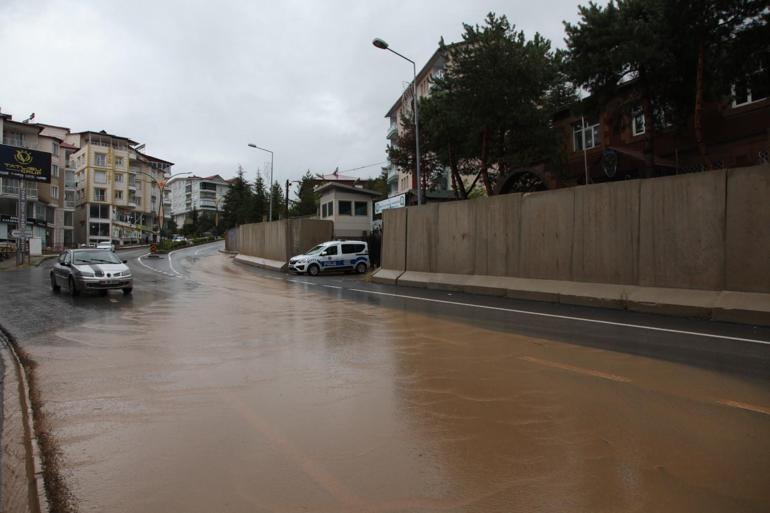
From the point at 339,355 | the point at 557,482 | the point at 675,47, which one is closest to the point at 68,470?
the point at 557,482

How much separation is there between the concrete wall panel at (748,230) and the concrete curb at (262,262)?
24.7 meters

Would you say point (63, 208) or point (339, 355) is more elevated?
point (63, 208)

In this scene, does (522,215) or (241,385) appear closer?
(241,385)

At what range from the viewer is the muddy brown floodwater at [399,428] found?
313 cm

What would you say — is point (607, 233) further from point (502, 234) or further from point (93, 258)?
point (93, 258)

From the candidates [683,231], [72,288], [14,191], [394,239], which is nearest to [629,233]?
[683,231]

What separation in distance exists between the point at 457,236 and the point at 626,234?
620cm

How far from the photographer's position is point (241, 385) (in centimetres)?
562

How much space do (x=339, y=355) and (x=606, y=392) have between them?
3473mm

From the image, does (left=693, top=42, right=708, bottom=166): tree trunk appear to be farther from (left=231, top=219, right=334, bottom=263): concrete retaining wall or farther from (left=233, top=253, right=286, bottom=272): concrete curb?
(left=233, top=253, right=286, bottom=272): concrete curb

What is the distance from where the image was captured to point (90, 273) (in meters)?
15.2

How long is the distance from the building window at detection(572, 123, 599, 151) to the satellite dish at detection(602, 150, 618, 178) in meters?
4.57

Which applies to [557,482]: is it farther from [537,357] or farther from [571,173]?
[571,173]

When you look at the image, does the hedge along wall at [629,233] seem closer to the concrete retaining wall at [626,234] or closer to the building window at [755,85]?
the concrete retaining wall at [626,234]
